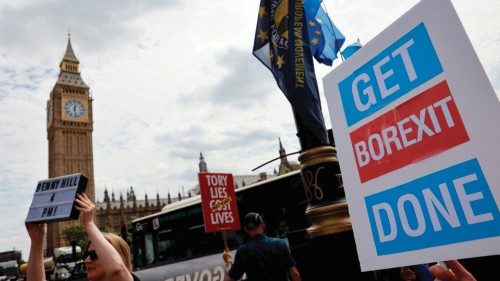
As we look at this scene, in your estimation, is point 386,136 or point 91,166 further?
point 91,166

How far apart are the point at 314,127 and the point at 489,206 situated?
8.20ft

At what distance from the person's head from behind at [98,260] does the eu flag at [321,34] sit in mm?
2914

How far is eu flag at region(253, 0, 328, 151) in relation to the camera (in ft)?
11.8

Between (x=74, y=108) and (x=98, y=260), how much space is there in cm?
9764

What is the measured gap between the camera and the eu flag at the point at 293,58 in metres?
3.58

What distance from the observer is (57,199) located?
7.95 feet

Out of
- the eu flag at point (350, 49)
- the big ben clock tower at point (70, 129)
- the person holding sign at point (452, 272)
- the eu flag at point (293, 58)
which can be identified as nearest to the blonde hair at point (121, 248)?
the person holding sign at point (452, 272)

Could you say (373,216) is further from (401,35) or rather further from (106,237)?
(106,237)

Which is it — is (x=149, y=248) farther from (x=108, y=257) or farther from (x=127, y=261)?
(x=108, y=257)

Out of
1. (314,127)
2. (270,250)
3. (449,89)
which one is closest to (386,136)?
(449,89)

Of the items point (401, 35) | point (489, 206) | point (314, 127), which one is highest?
point (314, 127)

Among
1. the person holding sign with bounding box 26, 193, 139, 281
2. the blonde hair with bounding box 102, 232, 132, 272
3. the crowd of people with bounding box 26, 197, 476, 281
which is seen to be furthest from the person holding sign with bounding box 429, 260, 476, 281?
the blonde hair with bounding box 102, 232, 132, 272

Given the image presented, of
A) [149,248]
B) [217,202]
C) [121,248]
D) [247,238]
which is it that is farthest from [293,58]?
[149,248]

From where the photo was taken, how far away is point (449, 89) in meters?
1.22
